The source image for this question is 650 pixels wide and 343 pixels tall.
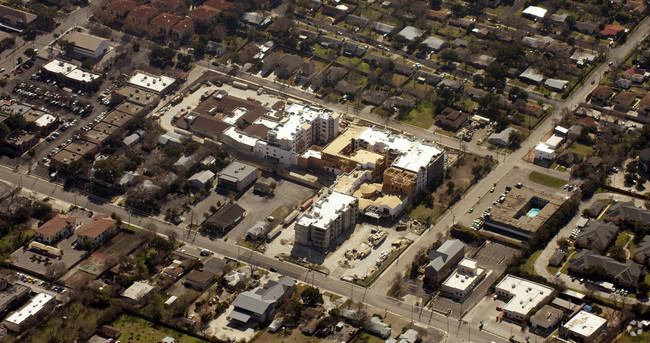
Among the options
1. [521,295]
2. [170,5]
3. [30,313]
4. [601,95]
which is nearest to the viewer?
[30,313]

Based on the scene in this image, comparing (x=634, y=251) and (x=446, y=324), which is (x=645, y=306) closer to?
(x=634, y=251)

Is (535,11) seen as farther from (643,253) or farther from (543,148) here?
(643,253)

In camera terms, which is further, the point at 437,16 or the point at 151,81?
the point at 437,16

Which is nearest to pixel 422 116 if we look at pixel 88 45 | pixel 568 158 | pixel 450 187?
pixel 450 187

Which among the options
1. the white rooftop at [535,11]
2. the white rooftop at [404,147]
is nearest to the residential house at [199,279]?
the white rooftop at [404,147]

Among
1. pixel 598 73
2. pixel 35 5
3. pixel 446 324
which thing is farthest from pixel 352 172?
pixel 35 5

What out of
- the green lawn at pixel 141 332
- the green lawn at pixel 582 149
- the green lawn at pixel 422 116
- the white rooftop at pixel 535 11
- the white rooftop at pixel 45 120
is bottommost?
the green lawn at pixel 422 116

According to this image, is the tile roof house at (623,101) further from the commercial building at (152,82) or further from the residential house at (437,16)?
the commercial building at (152,82)
